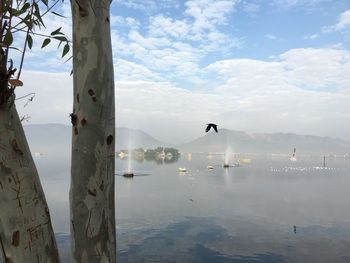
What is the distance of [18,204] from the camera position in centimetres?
174

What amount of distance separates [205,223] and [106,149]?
56.4 m

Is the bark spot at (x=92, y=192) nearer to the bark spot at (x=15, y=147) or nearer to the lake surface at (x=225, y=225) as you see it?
the bark spot at (x=15, y=147)

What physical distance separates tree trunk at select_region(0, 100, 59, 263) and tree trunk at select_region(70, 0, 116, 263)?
25 centimetres

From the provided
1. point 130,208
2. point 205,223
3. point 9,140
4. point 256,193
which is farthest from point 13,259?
point 256,193

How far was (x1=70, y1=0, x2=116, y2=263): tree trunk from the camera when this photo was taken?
2.02 metres

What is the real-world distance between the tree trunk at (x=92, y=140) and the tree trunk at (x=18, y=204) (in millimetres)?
245

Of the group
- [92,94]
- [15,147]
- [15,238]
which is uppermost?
[92,94]

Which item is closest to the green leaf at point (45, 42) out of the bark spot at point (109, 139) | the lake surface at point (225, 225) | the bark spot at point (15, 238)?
the bark spot at point (109, 139)

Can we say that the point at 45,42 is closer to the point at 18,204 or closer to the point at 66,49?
the point at 66,49

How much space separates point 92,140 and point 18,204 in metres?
0.54

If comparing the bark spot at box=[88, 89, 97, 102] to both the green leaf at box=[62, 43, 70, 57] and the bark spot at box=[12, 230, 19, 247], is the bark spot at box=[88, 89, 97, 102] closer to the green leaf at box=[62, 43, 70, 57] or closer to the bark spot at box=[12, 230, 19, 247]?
the green leaf at box=[62, 43, 70, 57]

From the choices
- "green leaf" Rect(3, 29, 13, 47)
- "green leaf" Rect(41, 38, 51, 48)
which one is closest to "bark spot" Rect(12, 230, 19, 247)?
"green leaf" Rect(3, 29, 13, 47)

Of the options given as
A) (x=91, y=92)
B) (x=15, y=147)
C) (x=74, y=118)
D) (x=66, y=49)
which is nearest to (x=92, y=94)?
(x=91, y=92)

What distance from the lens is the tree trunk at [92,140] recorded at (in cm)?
202
